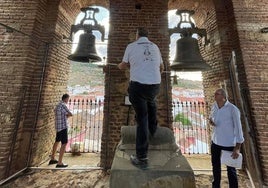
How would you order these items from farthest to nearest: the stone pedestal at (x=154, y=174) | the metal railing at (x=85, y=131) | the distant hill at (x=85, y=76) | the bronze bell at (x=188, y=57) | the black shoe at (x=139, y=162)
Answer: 1. the distant hill at (x=85, y=76)
2. the metal railing at (x=85, y=131)
3. the bronze bell at (x=188, y=57)
4. the black shoe at (x=139, y=162)
5. the stone pedestal at (x=154, y=174)

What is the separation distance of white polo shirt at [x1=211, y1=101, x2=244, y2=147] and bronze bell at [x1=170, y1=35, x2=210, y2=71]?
1.02 m

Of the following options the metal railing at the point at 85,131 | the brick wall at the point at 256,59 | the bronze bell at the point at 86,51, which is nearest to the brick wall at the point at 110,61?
the brick wall at the point at 256,59

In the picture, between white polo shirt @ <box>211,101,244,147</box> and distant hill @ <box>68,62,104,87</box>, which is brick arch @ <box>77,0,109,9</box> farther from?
distant hill @ <box>68,62,104,87</box>

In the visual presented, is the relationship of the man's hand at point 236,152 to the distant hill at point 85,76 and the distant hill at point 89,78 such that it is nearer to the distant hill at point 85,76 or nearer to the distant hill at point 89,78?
the distant hill at point 89,78

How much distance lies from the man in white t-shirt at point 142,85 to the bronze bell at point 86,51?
64.1 inches

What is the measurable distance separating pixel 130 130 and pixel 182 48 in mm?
2019

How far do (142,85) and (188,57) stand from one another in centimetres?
184

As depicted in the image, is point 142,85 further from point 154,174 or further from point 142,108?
point 154,174

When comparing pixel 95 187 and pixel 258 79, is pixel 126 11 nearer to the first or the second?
pixel 258 79

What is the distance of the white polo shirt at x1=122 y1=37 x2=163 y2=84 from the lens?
1.88 metres

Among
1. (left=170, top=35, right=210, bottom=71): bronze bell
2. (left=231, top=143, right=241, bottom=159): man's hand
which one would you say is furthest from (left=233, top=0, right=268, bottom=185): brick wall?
(left=231, top=143, right=241, bottom=159): man's hand

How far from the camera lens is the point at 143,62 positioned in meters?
1.92

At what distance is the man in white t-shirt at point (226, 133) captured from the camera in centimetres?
227

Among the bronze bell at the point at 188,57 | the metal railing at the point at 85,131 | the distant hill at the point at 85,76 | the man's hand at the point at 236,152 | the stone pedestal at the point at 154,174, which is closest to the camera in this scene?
the stone pedestal at the point at 154,174
